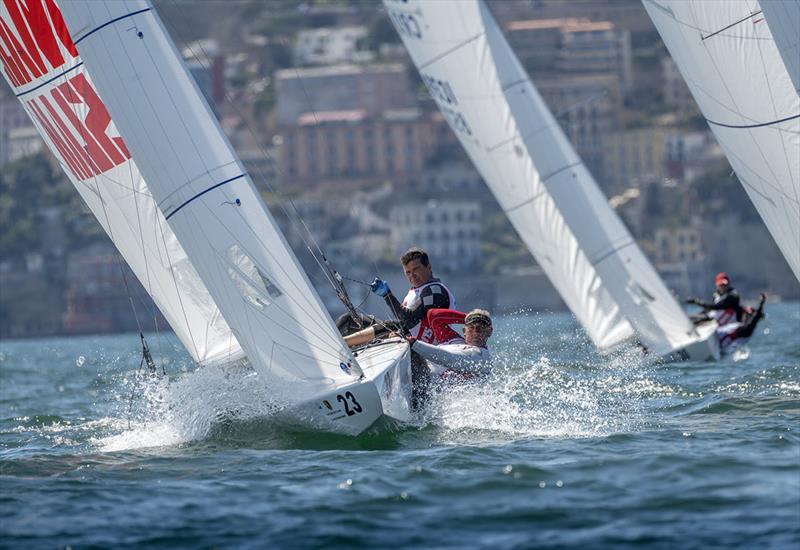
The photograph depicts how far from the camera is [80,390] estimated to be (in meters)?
18.7

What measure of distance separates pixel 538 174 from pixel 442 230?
261ft

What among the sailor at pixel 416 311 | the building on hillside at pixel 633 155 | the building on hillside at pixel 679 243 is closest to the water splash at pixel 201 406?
the sailor at pixel 416 311

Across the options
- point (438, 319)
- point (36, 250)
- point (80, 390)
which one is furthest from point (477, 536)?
point (36, 250)

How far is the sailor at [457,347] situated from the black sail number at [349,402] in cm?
58

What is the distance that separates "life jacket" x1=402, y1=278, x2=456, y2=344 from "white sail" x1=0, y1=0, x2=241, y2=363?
1.86 metres

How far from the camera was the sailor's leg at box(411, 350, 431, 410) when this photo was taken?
32.3 feet

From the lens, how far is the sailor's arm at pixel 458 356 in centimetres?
962

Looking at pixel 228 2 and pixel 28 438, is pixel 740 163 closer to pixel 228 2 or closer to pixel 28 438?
pixel 28 438

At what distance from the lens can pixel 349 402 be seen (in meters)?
→ 9.08

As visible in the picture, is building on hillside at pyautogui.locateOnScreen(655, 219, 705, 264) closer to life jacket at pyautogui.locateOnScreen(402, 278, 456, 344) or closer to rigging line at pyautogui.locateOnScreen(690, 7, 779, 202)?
rigging line at pyautogui.locateOnScreen(690, 7, 779, 202)

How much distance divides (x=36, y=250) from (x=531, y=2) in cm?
4844

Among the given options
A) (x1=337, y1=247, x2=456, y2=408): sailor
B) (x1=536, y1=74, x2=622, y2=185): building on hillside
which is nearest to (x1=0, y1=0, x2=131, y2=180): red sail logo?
(x1=337, y1=247, x2=456, y2=408): sailor

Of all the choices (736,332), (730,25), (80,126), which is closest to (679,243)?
(736,332)

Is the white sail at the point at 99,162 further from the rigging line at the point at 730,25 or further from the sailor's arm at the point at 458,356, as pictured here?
the rigging line at the point at 730,25
